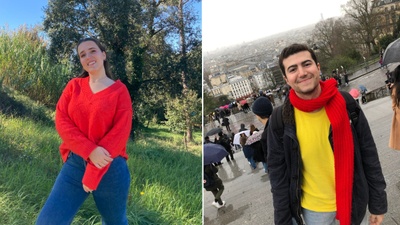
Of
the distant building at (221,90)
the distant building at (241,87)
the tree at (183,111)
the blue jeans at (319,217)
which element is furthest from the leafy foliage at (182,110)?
the blue jeans at (319,217)

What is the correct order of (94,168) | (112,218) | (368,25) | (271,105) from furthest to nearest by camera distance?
(368,25), (271,105), (112,218), (94,168)

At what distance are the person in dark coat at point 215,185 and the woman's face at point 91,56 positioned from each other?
978 millimetres

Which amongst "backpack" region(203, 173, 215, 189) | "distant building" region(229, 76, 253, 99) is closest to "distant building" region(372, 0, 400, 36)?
"distant building" region(229, 76, 253, 99)

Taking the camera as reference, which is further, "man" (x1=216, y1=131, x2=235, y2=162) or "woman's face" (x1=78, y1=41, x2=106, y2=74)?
"man" (x1=216, y1=131, x2=235, y2=162)

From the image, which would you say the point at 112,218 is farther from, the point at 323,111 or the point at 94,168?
the point at 323,111

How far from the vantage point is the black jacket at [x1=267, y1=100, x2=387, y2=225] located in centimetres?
145

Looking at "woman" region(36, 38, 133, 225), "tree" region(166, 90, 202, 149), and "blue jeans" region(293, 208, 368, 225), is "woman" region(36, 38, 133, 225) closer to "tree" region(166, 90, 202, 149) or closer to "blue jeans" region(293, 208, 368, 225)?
"tree" region(166, 90, 202, 149)

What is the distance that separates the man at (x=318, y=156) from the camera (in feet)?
4.72

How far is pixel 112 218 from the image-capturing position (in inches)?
75.7

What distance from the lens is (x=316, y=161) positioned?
4.87ft

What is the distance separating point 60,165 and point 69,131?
0.28 metres

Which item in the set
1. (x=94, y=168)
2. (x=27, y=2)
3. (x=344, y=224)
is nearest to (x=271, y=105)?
(x=344, y=224)

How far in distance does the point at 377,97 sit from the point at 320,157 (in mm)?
1051

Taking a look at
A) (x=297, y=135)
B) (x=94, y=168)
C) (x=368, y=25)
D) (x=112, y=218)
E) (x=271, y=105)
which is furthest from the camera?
(x=368, y=25)
